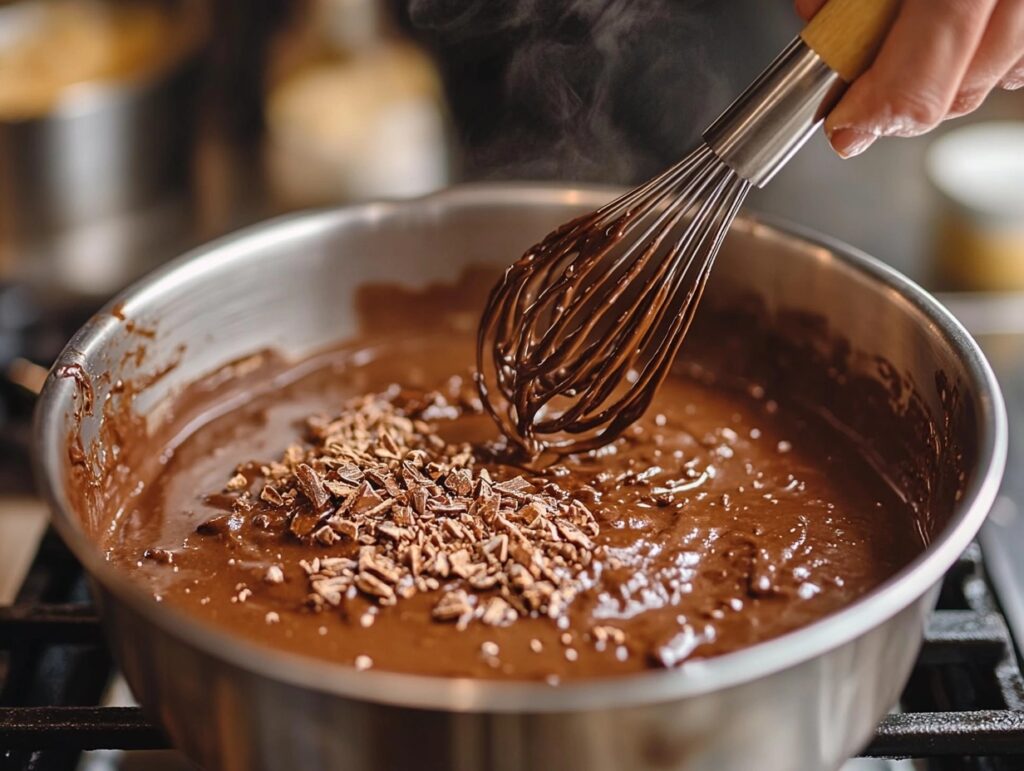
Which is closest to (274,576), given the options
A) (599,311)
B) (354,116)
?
(599,311)

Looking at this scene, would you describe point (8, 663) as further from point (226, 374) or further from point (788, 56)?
point (788, 56)

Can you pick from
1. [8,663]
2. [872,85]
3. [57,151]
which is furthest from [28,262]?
[872,85]

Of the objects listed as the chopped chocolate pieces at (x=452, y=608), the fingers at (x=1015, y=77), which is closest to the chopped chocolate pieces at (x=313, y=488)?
the chopped chocolate pieces at (x=452, y=608)

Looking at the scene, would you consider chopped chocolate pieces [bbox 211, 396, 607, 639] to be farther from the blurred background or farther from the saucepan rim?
the blurred background

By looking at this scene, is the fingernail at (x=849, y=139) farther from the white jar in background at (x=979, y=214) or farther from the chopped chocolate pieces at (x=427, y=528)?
the white jar in background at (x=979, y=214)

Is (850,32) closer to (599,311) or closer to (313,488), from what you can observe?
(599,311)

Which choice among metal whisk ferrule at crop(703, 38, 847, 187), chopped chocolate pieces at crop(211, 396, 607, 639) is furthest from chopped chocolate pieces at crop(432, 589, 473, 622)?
metal whisk ferrule at crop(703, 38, 847, 187)
